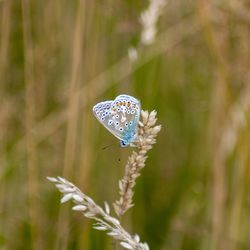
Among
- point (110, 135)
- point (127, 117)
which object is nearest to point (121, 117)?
point (127, 117)

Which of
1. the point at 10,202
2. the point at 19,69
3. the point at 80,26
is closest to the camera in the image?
the point at 80,26

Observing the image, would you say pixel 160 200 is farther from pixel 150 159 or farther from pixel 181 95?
pixel 181 95

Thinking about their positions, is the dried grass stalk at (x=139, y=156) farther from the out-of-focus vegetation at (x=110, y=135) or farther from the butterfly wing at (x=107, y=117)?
the out-of-focus vegetation at (x=110, y=135)

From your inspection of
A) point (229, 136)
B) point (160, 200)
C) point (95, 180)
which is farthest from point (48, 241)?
point (229, 136)

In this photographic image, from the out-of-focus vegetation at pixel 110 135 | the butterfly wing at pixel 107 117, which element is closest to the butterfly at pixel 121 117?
the butterfly wing at pixel 107 117

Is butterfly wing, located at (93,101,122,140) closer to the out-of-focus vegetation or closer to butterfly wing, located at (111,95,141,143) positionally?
butterfly wing, located at (111,95,141,143)

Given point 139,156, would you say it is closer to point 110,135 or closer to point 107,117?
point 107,117

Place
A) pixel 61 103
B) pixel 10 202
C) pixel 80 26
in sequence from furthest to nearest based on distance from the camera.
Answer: pixel 61 103
pixel 10 202
pixel 80 26

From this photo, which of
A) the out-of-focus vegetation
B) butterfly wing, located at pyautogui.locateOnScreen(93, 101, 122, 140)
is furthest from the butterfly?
the out-of-focus vegetation
